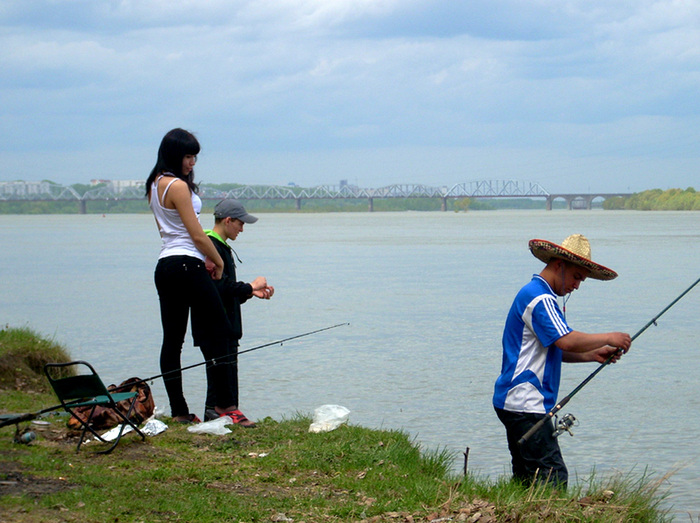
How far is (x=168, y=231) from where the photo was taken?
572 cm

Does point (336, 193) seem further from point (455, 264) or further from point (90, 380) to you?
point (90, 380)

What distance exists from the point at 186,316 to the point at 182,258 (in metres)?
0.47

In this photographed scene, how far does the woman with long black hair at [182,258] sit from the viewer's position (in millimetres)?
5645

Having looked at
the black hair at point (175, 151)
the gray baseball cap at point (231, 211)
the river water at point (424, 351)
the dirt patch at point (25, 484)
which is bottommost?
the river water at point (424, 351)

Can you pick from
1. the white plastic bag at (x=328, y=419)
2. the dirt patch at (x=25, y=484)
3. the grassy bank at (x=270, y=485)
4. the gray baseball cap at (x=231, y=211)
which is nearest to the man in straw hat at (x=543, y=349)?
the grassy bank at (x=270, y=485)

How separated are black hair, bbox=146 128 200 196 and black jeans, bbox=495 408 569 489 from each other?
2556 millimetres

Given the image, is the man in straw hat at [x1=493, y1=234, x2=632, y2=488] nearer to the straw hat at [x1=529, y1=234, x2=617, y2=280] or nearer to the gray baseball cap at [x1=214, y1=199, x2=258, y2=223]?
the straw hat at [x1=529, y1=234, x2=617, y2=280]

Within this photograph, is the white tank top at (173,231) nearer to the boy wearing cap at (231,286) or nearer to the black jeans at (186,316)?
the black jeans at (186,316)

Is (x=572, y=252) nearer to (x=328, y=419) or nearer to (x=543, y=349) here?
(x=543, y=349)

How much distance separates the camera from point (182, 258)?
18.6 feet

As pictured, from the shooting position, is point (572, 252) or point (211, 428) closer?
point (572, 252)

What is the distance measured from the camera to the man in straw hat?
4172 mm

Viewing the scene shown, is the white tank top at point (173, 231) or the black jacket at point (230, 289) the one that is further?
the black jacket at point (230, 289)

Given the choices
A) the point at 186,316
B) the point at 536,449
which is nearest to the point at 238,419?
the point at 186,316
